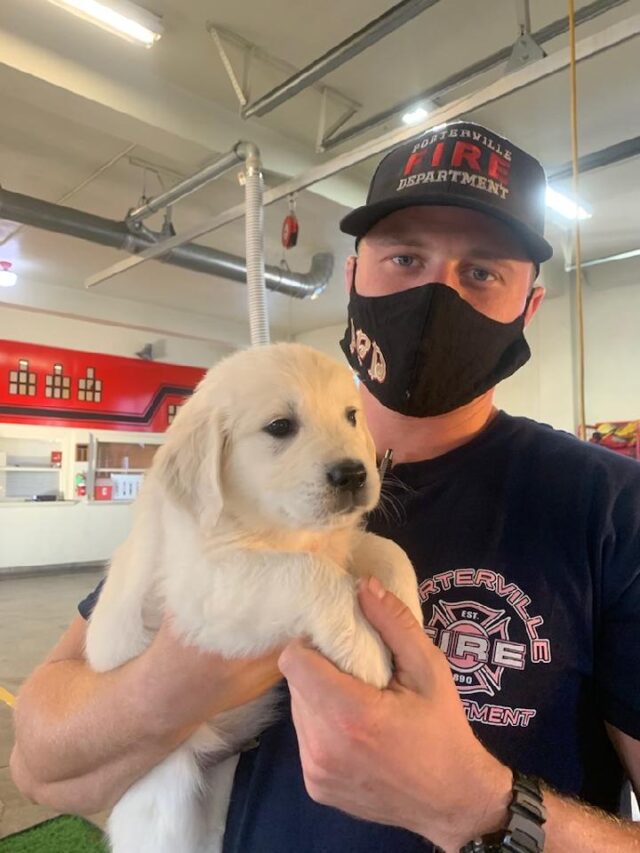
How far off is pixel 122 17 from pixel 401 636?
5007 millimetres

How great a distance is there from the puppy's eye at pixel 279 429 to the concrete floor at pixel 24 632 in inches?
160

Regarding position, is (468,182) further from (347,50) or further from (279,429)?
(347,50)

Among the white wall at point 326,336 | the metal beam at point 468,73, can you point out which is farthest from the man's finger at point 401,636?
the white wall at point 326,336

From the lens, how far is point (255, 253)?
17.7 feet

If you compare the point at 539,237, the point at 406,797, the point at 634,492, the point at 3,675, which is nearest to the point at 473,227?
the point at 539,237

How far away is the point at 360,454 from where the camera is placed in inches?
67.3

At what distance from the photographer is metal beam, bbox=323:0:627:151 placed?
4482 mm

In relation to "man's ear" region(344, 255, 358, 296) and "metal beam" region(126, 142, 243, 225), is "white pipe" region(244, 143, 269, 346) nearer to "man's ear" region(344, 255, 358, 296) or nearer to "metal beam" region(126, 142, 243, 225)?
"metal beam" region(126, 142, 243, 225)

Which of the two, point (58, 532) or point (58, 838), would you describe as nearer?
point (58, 838)

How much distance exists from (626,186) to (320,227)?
4.00m

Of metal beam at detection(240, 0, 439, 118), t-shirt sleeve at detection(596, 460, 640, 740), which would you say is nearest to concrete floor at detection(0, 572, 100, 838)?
t-shirt sleeve at detection(596, 460, 640, 740)

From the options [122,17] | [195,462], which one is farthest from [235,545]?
[122,17]

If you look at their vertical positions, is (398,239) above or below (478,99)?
below

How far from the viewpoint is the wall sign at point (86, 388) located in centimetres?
1376
